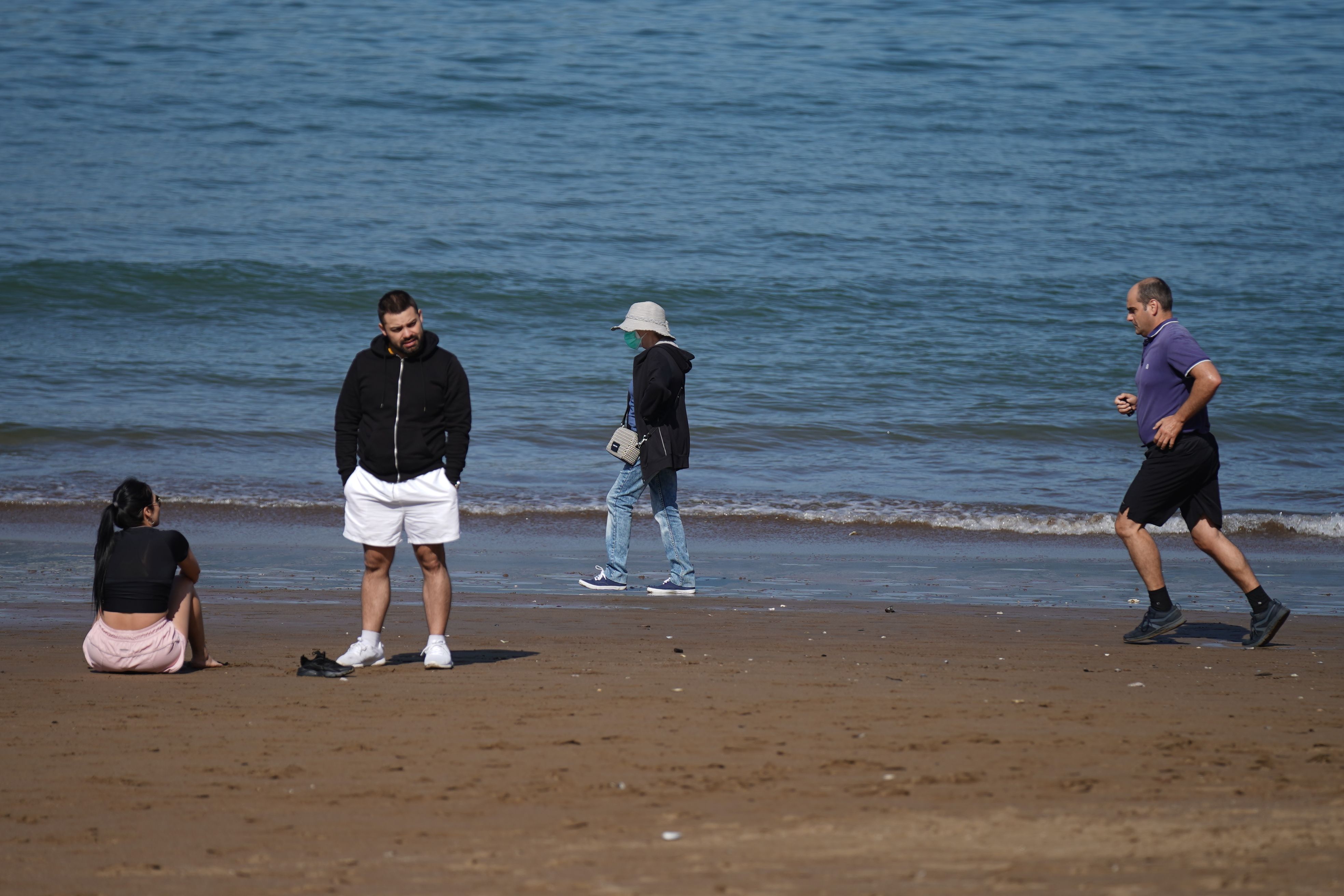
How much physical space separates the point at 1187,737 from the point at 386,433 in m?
3.09

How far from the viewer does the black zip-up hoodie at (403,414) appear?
4879 mm

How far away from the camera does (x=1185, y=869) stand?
9.01 feet

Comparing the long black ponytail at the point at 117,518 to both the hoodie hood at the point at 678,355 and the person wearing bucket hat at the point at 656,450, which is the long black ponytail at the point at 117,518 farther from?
the hoodie hood at the point at 678,355

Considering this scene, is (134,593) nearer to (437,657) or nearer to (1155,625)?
(437,657)

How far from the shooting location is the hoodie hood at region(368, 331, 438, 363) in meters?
4.88

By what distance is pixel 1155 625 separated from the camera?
5863mm

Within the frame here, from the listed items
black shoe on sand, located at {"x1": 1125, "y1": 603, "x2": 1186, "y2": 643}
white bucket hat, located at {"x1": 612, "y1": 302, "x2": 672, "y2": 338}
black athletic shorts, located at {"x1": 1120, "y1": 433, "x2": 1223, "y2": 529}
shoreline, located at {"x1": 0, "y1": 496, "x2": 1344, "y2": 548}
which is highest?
white bucket hat, located at {"x1": 612, "y1": 302, "x2": 672, "y2": 338}

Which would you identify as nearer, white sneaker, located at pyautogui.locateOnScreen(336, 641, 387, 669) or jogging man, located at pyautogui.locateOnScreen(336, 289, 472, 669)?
jogging man, located at pyautogui.locateOnScreen(336, 289, 472, 669)

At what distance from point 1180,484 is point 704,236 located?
16438mm

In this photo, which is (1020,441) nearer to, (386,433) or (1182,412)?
(1182,412)

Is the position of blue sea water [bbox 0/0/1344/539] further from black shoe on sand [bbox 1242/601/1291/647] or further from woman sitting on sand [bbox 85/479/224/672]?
woman sitting on sand [bbox 85/479/224/672]

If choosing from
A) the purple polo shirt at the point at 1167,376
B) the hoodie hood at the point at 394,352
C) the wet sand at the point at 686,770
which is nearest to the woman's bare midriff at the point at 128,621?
the wet sand at the point at 686,770

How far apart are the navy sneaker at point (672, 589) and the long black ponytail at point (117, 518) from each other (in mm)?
3164

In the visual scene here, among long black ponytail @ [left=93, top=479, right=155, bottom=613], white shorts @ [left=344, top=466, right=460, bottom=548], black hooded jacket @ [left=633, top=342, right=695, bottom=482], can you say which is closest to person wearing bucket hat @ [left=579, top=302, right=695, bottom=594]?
black hooded jacket @ [left=633, top=342, right=695, bottom=482]
